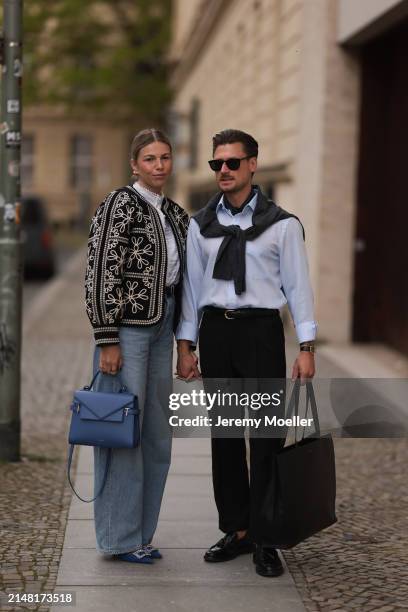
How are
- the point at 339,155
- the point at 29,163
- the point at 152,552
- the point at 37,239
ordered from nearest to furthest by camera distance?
the point at 152,552
the point at 339,155
the point at 37,239
the point at 29,163

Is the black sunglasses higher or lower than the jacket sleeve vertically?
higher

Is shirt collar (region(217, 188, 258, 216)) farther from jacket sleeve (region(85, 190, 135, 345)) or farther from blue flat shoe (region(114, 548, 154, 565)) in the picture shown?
blue flat shoe (region(114, 548, 154, 565))

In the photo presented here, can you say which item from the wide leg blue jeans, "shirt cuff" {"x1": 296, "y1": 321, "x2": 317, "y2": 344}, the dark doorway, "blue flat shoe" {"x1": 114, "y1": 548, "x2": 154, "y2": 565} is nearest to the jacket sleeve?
the wide leg blue jeans

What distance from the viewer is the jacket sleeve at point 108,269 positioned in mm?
4500

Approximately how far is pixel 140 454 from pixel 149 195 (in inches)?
41.6

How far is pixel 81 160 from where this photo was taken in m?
50.3

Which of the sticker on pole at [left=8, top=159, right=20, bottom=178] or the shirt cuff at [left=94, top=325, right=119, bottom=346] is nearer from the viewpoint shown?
the shirt cuff at [left=94, top=325, right=119, bottom=346]

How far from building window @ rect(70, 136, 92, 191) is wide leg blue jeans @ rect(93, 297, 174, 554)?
4593 centimetres

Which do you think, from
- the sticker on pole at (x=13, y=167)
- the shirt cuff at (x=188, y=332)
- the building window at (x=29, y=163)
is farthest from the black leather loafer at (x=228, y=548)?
the building window at (x=29, y=163)

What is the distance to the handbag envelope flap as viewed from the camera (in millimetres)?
4543

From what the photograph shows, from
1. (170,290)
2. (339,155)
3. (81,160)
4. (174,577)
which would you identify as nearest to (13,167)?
(170,290)

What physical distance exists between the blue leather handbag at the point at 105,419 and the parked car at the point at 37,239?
1629cm

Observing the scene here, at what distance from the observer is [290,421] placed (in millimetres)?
4582

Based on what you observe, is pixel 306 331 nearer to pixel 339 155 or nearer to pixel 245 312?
pixel 245 312
